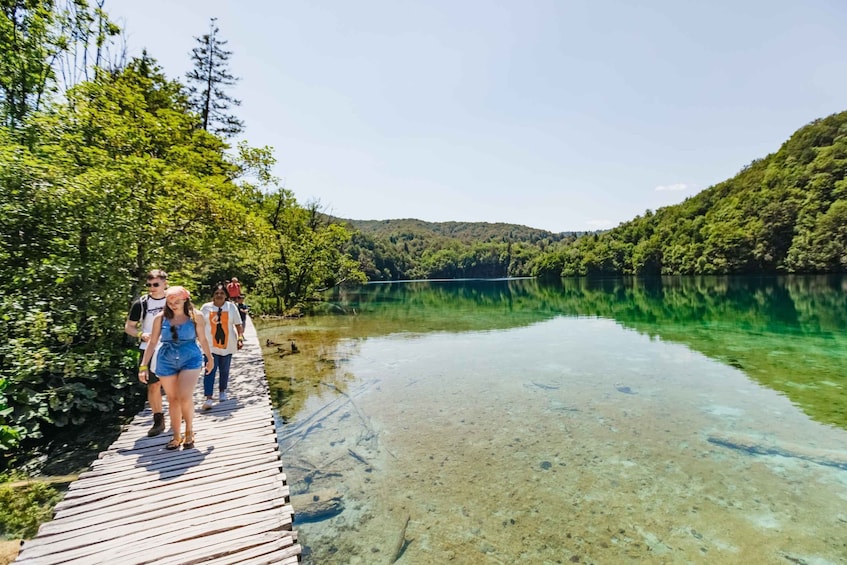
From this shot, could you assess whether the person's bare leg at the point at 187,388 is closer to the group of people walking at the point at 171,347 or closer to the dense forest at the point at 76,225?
the group of people walking at the point at 171,347

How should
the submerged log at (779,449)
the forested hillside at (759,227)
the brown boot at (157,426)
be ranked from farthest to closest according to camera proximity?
the forested hillside at (759,227), the submerged log at (779,449), the brown boot at (157,426)

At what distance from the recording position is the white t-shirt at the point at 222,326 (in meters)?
8.50

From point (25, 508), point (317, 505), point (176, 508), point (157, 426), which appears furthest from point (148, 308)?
point (317, 505)

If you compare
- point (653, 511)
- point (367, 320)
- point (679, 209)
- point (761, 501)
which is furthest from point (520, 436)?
point (679, 209)

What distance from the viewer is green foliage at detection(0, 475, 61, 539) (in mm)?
5586

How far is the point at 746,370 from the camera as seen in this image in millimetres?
16281

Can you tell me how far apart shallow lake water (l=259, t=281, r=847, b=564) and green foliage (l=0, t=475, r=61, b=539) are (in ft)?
12.1

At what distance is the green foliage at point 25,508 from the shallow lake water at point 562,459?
12.1 ft

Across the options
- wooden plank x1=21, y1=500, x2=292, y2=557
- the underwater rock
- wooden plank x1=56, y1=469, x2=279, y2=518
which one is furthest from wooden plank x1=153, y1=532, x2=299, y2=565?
the underwater rock

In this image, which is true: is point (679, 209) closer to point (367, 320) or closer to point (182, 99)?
point (367, 320)

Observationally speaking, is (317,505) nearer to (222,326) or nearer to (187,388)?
(187,388)

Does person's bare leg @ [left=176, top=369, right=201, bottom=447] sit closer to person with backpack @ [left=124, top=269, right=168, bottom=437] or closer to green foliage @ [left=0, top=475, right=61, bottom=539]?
person with backpack @ [left=124, top=269, right=168, bottom=437]

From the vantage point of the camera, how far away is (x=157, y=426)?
673cm

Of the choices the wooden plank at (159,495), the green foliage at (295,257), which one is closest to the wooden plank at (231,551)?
the wooden plank at (159,495)
